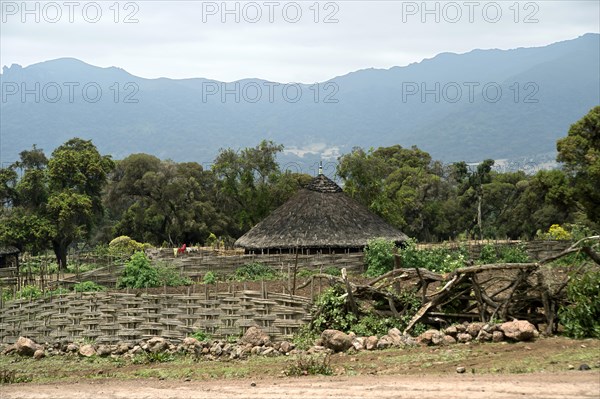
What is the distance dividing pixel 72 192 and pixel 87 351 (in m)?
27.2

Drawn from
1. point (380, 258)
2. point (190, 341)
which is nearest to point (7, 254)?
point (380, 258)

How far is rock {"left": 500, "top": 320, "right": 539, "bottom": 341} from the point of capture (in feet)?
39.8

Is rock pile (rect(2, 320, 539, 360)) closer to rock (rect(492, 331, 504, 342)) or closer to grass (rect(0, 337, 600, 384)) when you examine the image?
rock (rect(492, 331, 504, 342))

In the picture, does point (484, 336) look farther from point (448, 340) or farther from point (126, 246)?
point (126, 246)

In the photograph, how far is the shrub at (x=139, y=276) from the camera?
69.1 ft

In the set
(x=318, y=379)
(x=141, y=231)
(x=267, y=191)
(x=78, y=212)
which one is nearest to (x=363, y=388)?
(x=318, y=379)

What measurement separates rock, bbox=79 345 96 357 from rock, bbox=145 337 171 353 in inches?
50.0

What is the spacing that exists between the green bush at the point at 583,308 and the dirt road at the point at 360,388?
8.33 ft

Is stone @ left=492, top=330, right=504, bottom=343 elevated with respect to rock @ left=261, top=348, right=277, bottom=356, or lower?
elevated

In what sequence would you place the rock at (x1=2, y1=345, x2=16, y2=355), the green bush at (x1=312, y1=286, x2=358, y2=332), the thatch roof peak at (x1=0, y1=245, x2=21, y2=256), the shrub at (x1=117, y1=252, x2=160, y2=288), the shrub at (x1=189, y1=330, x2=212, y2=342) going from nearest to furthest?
the green bush at (x1=312, y1=286, x2=358, y2=332)
the shrub at (x1=189, y1=330, x2=212, y2=342)
the rock at (x1=2, y1=345, x2=16, y2=355)
the shrub at (x1=117, y1=252, x2=160, y2=288)
the thatch roof peak at (x1=0, y1=245, x2=21, y2=256)

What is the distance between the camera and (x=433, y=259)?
77.6 feet

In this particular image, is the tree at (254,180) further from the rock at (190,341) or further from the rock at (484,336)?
the rock at (484,336)

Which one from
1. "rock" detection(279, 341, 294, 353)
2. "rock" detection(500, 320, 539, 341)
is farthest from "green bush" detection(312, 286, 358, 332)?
"rock" detection(500, 320, 539, 341)

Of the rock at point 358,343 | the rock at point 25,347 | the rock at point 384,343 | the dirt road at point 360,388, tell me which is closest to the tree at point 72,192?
the rock at point 25,347
